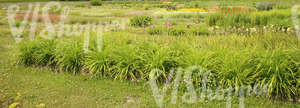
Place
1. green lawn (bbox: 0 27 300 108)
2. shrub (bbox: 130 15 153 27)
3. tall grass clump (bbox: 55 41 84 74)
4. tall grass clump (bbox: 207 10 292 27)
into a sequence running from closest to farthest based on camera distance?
green lawn (bbox: 0 27 300 108), tall grass clump (bbox: 55 41 84 74), tall grass clump (bbox: 207 10 292 27), shrub (bbox: 130 15 153 27)

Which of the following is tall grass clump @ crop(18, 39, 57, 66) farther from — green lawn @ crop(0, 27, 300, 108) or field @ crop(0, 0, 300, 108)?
green lawn @ crop(0, 27, 300, 108)

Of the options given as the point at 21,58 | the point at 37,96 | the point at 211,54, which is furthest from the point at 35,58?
the point at 211,54

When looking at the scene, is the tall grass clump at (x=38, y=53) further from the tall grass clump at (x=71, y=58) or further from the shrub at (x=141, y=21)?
the shrub at (x=141, y=21)

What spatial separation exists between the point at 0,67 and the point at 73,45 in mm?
2281

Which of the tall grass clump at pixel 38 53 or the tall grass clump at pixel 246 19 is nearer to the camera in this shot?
the tall grass clump at pixel 38 53

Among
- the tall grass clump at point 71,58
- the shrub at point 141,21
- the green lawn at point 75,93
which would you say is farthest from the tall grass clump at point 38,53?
the shrub at point 141,21

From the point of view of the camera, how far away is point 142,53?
5480mm

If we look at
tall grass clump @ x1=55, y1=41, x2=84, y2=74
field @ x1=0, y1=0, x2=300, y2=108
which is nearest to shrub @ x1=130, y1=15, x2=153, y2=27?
field @ x1=0, y1=0, x2=300, y2=108

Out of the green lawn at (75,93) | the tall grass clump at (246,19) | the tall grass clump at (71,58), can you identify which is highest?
the tall grass clump at (246,19)
